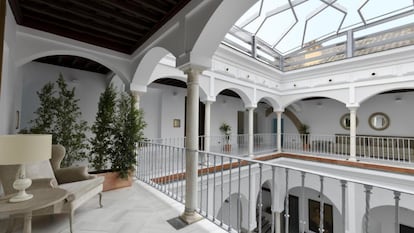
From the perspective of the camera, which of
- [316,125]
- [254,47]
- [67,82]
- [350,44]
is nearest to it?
[67,82]

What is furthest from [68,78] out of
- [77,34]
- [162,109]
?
[162,109]

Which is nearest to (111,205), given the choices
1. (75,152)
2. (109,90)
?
(75,152)

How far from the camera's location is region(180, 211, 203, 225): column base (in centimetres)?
252

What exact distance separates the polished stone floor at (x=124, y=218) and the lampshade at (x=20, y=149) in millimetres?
1165

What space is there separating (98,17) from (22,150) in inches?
96.0

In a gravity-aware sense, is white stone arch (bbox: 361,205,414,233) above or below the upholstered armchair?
below

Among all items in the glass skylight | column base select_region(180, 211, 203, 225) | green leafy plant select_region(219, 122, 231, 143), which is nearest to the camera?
column base select_region(180, 211, 203, 225)

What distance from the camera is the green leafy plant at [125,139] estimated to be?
3.84m

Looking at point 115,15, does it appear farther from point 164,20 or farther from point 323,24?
point 323,24

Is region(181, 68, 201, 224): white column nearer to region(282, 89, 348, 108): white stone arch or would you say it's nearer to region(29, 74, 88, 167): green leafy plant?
region(29, 74, 88, 167): green leafy plant

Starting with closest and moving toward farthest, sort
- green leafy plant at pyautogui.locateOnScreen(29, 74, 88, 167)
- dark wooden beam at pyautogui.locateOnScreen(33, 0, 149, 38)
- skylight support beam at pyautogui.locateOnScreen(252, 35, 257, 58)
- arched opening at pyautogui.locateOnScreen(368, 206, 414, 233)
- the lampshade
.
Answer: the lampshade, dark wooden beam at pyautogui.locateOnScreen(33, 0, 149, 38), green leafy plant at pyautogui.locateOnScreen(29, 74, 88, 167), arched opening at pyautogui.locateOnScreen(368, 206, 414, 233), skylight support beam at pyautogui.locateOnScreen(252, 35, 257, 58)

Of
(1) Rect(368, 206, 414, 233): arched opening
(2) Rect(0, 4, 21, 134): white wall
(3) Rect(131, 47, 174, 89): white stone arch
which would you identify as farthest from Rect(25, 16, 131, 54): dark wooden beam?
(1) Rect(368, 206, 414, 233): arched opening

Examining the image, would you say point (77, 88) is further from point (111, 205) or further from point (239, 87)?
point (239, 87)

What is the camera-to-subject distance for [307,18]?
7.90 metres
